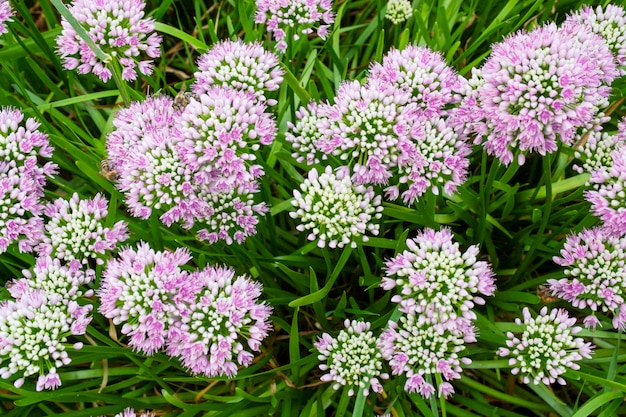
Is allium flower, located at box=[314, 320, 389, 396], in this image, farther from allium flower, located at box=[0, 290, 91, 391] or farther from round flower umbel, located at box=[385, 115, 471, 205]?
allium flower, located at box=[0, 290, 91, 391]

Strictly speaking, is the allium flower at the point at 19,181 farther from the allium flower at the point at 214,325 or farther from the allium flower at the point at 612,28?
the allium flower at the point at 612,28

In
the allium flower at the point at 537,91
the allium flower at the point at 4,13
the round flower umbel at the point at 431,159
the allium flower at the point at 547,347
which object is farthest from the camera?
the allium flower at the point at 4,13

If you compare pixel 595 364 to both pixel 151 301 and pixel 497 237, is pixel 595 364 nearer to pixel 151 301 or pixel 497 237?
pixel 497 237

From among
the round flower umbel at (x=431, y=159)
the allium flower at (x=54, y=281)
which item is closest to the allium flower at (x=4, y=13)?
the allium flower at (x=54, y=281)

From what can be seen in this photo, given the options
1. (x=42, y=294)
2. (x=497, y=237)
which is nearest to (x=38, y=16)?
(x=42, y=294)

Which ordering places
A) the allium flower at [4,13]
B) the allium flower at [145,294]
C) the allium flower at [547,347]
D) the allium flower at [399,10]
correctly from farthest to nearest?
the allium flower at [399,10]
the allium flower at [4,13]
the allium flower at [547,347]
the allium flower at [145,294]

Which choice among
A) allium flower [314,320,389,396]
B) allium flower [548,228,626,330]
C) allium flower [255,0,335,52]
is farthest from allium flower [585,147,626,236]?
allium flower [255,0,335,52]
